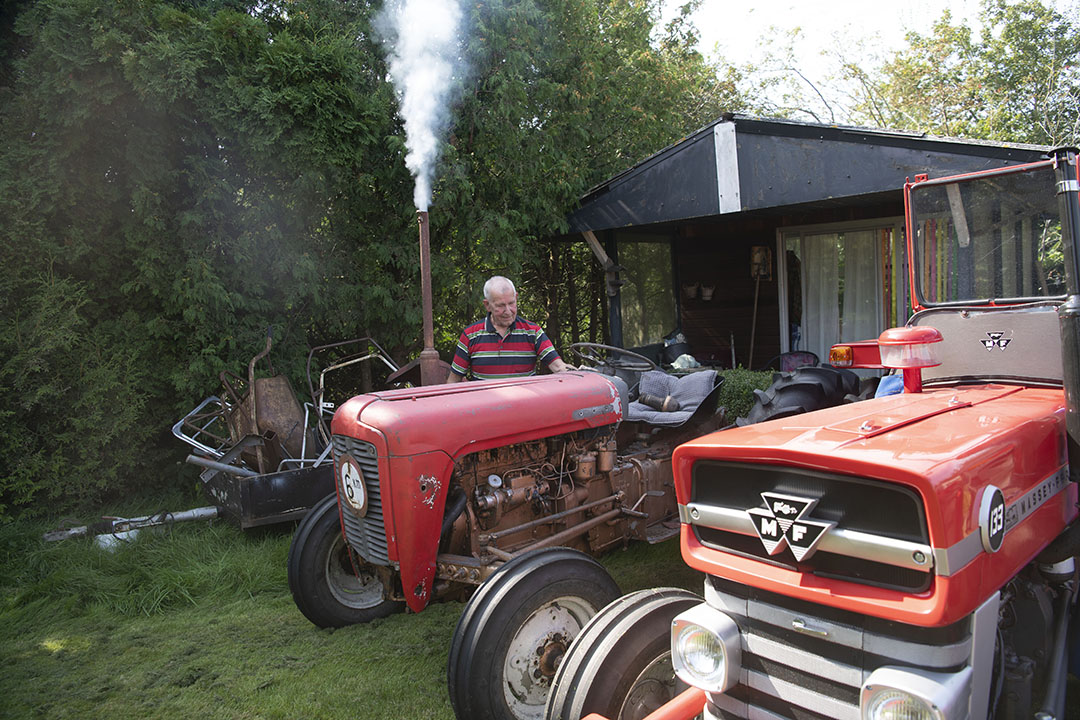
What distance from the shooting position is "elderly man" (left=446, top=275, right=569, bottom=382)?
12.9ft

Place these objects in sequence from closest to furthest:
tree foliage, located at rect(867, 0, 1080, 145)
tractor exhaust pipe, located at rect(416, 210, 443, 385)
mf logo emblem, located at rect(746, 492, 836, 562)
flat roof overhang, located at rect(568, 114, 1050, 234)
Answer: mf logo emblem, located at rect(746, 492, 836, 562)
tractor exhaust pipe, located at rect(416, 210, 443, 385)
flat roof overhang, located at rect(568, 114, 1050, 234)
tree foliage, located at rect(867, 0, 1080, 145)

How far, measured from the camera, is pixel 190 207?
18.6 ft

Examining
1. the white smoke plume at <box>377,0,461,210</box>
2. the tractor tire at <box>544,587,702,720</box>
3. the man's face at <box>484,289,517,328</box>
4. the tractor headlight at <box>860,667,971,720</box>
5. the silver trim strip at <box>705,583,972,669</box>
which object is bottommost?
the tractor tire at <box>544,587,702,720</box>

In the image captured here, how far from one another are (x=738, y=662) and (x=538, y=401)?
161cm

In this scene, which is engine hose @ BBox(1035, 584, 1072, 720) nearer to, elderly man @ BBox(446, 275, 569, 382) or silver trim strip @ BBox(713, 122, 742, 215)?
elderly man @ BBox(446, 275, 569, 382)

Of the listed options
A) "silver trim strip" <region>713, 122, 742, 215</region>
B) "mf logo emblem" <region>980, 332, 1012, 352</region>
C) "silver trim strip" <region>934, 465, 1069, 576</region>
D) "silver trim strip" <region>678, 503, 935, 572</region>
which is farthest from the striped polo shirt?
"silver trim strip" <region>713, 122, 742, 215</region>

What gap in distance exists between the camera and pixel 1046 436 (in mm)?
1897

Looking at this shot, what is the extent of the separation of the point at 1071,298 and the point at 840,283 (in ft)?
23.3

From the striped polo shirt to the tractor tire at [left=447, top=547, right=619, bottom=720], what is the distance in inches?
60.2

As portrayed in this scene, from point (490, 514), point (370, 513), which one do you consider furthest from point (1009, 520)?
point (370, 513)

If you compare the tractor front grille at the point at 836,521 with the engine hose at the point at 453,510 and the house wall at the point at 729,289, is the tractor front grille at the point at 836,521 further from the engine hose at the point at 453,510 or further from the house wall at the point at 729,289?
the house wall at the point at 729,289

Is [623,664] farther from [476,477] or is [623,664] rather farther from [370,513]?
[370,513]

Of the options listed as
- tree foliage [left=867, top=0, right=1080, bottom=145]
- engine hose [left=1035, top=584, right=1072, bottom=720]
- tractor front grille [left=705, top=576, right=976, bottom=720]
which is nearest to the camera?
tractor front grille [left=705, top=576, right=976, bottom=720]

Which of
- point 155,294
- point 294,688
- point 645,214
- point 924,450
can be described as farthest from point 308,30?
point 924,450
